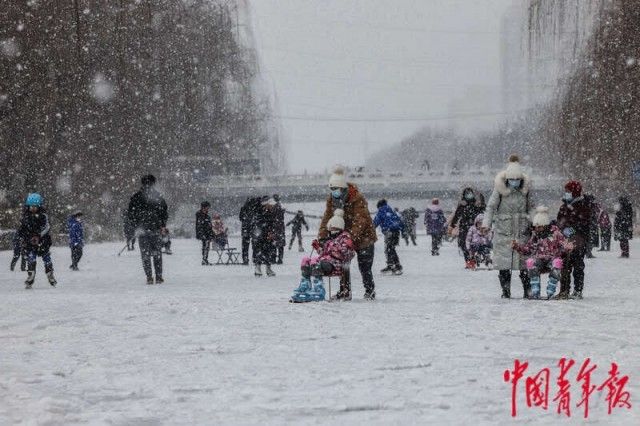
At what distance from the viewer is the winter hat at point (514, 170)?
12.3 m

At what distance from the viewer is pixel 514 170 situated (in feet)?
40.7

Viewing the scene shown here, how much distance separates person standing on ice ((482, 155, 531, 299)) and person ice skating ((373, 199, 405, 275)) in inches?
287

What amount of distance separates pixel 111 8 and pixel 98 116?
3.44 meters

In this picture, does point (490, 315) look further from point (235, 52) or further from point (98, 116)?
point (235, 52)

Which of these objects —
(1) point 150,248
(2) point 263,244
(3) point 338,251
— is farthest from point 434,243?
(3) point 338,251

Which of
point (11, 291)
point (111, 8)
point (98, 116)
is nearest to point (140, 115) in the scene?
point (98, 116)

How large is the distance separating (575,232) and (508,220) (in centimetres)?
91

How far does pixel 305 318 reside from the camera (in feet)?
34.6

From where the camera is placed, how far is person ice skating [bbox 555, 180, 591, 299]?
41.7ft

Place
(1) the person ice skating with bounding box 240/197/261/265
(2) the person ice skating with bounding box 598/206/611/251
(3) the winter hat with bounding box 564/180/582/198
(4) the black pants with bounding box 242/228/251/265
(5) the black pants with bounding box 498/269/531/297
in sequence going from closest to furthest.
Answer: (5) the black pants with bounding box 498/269/531/297
(3) the winter hat with bounding box 564/180/582/198
(1) the person ice skating with bounding box 240/197/261/265
(4) the black pants with bounding box 242/228/251/265
(2) the person ice skating with bounding box 598/206/611/251

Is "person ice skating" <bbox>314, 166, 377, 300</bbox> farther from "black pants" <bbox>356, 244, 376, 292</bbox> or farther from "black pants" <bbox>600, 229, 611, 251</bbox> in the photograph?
"black pants" <bbox>600, 229, 611, 251</bbox>

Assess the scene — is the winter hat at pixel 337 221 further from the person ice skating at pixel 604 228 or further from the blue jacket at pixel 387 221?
the person ice skating at pixel 604 228

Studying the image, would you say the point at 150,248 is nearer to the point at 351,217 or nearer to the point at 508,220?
the point at 351,217

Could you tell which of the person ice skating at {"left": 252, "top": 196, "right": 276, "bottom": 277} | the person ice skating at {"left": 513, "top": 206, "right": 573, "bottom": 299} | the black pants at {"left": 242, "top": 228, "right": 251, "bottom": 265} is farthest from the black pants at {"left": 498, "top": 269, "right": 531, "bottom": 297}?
the black pants at {"left": 242, "top": 228, "right": 251, "bottom": 265}
